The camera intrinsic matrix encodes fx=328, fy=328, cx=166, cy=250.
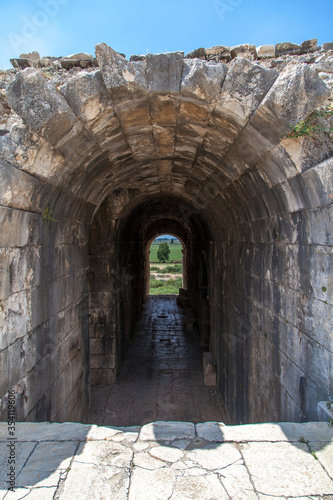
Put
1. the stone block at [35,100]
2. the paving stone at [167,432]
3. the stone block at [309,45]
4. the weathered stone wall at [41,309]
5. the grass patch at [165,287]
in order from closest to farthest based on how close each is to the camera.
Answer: the paving stone at [167,432] → the stone block at [35,100] → the weathered stone wall at [41,309] → the stone block at [309,45] → the grass patch at [165,287]

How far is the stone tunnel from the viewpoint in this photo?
301cm

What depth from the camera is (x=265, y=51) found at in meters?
3.82

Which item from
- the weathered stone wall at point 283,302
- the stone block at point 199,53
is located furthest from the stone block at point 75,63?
the weathered stone wall at point 283,302

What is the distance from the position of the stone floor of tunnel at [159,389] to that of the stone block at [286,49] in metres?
6.38

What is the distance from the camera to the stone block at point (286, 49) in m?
3.76

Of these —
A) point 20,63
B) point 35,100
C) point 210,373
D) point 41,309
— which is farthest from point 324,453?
point 210,373

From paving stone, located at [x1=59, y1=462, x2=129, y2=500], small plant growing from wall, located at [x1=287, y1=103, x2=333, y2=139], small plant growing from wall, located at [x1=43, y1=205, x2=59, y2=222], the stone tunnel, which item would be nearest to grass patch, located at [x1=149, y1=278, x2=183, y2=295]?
the stone tunnel

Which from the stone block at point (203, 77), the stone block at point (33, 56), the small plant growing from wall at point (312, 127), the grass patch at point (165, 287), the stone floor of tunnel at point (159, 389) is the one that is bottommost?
the stone floor of tunnel at point (159, 389)

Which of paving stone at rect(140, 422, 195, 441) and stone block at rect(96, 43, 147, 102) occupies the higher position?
stone block at rect(96, 43, 147, 102)

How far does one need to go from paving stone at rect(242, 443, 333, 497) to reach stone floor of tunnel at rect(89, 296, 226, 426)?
4500 mm

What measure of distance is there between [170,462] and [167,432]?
405mm

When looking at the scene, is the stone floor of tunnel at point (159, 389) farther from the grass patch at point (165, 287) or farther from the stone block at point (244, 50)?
the grass patch at point (165, 287)

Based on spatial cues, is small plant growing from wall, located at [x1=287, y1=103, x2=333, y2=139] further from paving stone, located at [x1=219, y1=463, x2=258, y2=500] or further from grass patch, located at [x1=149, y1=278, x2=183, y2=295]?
grass patch, located at [x1=149, y1=278, x2=183, y2=295]

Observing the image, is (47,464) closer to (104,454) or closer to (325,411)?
(104,454)
